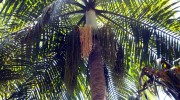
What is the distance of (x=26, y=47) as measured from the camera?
679 centimetres

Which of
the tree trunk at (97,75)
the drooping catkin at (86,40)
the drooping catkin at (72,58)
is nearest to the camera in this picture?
the drooping catkin at (86,40)

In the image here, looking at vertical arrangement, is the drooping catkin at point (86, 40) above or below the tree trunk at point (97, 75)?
above

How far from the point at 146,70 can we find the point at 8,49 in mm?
3091

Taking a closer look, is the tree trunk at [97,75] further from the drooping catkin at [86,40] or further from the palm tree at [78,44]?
the drooping catkin at [86,40]

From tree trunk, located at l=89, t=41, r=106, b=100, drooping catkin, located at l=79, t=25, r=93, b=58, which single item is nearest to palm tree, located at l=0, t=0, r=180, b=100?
tree trunk, located at l=89, t=41, r=106, b=100

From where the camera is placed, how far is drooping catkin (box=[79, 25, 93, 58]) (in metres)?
6.23

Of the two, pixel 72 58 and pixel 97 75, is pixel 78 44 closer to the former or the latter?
pixel 72 58

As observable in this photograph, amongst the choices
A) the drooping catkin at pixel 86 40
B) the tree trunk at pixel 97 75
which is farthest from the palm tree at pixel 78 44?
the drooping catkin at pixel 86 40

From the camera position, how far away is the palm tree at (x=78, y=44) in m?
6.72

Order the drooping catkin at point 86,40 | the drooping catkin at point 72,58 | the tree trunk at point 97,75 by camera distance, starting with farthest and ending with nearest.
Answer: the drooping catkin at point 72,58
the tree trunk at point 97,75
the drooping catkin at point 86,40

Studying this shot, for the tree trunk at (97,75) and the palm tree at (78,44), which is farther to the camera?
the palm tree at (78,44)

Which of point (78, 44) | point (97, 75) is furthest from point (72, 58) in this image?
point (97, 75)

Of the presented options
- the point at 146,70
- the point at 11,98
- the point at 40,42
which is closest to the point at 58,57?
the point at 40,42

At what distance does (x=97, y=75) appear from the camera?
6613mm
